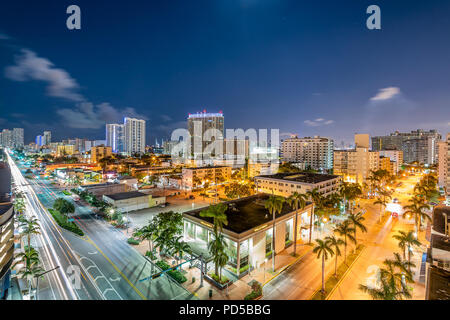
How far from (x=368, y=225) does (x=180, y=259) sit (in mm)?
33172

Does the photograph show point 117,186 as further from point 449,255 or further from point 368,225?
point 449,255

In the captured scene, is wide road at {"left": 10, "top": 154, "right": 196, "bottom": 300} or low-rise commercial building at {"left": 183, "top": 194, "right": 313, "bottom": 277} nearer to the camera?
wide road at {"left": 10, "top": 154, "right": 196, "bottom": 300}

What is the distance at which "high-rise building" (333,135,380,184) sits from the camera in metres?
73.2

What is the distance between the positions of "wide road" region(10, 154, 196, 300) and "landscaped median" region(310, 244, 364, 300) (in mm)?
11829

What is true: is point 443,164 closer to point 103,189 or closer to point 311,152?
point 311,152

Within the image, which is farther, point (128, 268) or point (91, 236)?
point (91, 236)

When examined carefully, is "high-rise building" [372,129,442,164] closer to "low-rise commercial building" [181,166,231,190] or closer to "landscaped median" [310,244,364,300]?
"low-rise commercial building" [181,166,231,190]

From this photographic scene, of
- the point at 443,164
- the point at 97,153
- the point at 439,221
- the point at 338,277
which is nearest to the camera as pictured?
the point at 338,277

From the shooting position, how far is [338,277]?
21719mm

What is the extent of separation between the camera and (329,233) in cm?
3400

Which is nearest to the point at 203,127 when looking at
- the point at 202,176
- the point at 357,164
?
the point at 202,176

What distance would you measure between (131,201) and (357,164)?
7377 cm

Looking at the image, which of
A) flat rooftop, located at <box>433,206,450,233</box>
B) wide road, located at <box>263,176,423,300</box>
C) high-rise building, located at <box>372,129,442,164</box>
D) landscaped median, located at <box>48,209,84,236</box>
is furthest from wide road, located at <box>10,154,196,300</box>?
high-rise building, located at <box>372,129,442,164</box>
